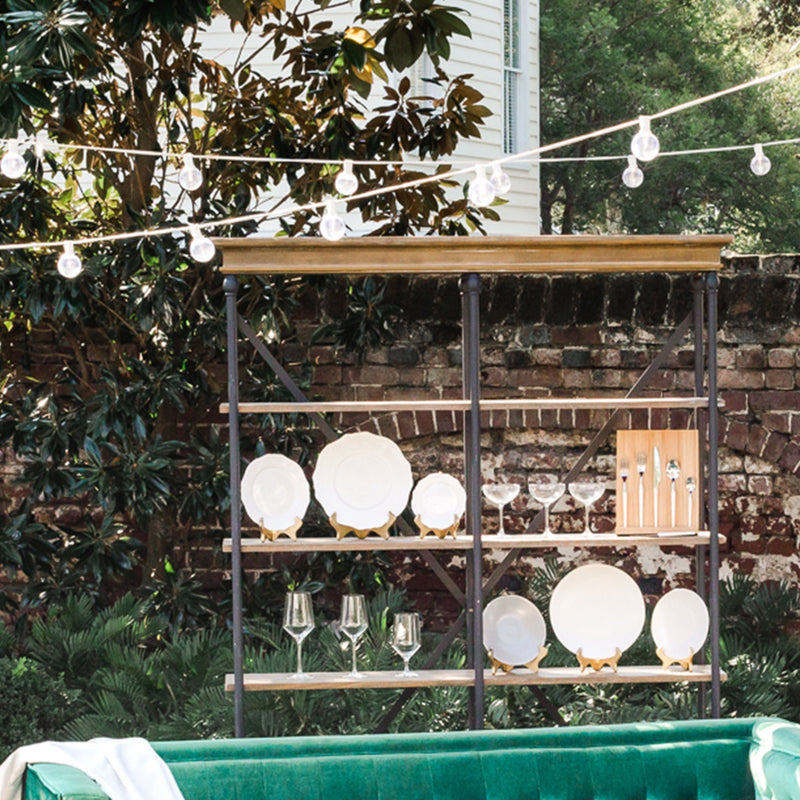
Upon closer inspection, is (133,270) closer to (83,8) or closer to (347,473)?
(83,8)

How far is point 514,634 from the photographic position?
3543mm

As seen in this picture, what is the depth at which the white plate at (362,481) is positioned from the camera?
348 centimetres

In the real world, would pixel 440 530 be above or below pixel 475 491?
below

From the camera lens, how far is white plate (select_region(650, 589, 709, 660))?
352 centimetres

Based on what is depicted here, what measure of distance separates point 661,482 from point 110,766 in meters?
1.81

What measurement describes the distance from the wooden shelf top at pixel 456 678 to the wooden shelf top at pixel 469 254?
118cm

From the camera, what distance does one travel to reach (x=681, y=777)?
9.16 ft

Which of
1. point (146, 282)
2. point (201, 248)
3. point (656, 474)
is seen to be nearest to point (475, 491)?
point (656, 474)

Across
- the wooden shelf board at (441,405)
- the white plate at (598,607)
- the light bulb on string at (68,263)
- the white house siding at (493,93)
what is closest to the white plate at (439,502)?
the wooden shelf board at (441,405)

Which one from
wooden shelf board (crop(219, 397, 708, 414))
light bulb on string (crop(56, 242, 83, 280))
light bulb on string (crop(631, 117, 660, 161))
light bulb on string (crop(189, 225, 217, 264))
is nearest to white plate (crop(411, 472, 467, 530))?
wooden shelf board (crop(219, 397, 708, 414))

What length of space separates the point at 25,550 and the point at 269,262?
69.3 inches

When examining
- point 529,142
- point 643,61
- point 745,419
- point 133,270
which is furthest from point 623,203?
point 133,270

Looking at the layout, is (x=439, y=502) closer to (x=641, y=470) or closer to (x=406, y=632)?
(x=406, y=632)

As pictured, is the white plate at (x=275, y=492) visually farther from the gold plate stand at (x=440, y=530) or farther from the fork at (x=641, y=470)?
the fork at (x=641, y=470)
